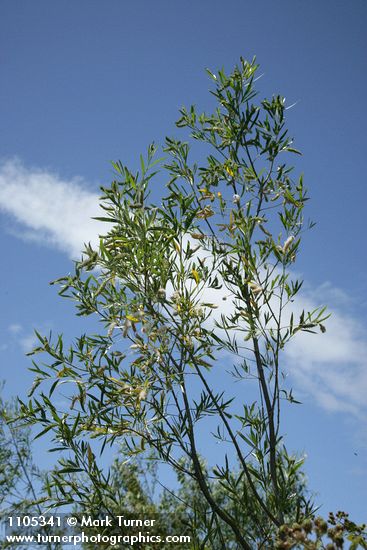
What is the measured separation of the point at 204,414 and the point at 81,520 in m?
1.06

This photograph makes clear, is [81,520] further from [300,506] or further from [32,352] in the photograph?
[300,506]

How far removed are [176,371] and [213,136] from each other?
2046mm

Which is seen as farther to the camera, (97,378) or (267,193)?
(267,193)

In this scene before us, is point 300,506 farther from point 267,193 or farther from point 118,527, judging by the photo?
point 267,193

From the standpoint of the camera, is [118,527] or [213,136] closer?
[118,527]

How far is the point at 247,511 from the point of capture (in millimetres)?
3885

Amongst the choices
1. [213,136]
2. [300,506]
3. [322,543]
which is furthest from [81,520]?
[213,136]

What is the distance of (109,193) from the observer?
407cm

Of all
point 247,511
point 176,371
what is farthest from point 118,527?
point 176,371

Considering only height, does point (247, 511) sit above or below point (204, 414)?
below

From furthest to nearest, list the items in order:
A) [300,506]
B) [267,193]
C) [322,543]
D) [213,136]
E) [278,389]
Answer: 1. [213,136]
2. [267,193]
3. [278,389]
4. [300,506]
5. [322,543]

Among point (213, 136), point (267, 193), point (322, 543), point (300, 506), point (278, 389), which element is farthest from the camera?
point (213, 136)

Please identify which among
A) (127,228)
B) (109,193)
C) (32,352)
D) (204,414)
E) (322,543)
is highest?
(109,193)

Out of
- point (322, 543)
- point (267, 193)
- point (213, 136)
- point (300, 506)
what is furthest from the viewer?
point (213, 136)
